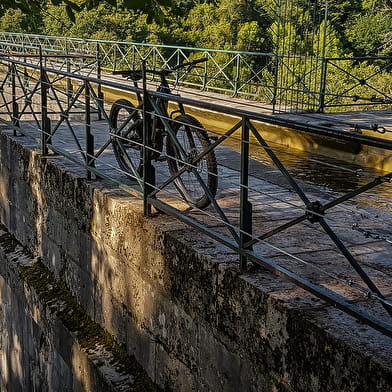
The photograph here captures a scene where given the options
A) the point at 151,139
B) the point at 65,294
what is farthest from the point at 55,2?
the point at 65,294

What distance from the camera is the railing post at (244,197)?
383 cm

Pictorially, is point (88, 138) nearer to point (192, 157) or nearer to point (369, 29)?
point (192, 157)

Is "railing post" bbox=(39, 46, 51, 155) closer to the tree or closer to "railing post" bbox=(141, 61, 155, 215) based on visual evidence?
the tree

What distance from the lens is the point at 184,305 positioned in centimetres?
438

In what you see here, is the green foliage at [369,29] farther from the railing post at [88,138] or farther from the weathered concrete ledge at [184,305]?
the railing post at [88,138]

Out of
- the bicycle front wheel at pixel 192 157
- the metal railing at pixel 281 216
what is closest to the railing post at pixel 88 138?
the metal railing at pixel 281 216

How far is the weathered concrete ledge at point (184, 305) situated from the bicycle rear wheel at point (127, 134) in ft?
1.22

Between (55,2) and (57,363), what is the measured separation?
117 inches

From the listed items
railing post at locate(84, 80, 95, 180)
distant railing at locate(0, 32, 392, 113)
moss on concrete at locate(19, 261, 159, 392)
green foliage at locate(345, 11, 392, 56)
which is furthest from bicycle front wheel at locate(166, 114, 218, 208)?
green foliage at locate(345, 11, 392, 56)

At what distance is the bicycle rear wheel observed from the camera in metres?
5.56

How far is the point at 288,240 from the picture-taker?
4473 millimetres

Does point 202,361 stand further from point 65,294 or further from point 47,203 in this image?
point 47,203

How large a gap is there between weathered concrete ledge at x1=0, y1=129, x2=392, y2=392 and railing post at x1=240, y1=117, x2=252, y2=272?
0.17m

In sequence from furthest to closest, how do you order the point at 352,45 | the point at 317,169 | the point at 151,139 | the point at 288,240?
the point at 352,45 → the point at 317,169 → the point at 151,139 → the point at 288,240
